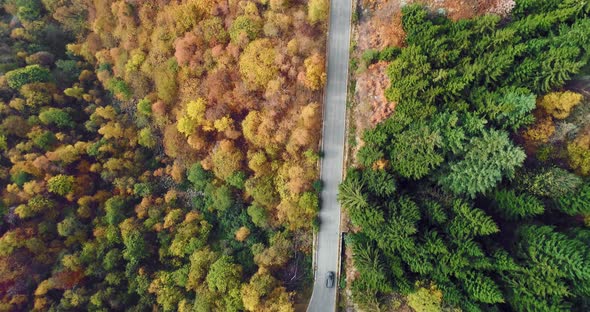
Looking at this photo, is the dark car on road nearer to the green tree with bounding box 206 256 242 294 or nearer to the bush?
the green tree with bounding box 206 256 242 294

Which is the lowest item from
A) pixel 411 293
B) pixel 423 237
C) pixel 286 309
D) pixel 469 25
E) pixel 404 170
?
pixel 286 309

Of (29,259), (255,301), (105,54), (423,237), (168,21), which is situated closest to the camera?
(423,237)

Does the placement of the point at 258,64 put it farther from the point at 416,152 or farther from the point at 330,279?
the point at 330,279

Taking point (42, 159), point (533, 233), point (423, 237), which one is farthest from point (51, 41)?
point (533, 233)

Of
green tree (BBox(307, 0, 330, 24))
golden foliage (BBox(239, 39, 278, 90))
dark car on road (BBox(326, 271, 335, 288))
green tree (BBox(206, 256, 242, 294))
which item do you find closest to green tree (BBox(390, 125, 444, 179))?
dark car on road (BBox(326, 271, 335, 288))

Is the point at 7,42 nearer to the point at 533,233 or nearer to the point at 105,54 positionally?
the point at 105,54

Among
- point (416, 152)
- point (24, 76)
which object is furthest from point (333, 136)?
point (24, 76)

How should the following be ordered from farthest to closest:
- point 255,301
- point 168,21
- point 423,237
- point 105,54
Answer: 1. point 105,54
2. point 168,21
3. point 255,301
4. point 423,237
